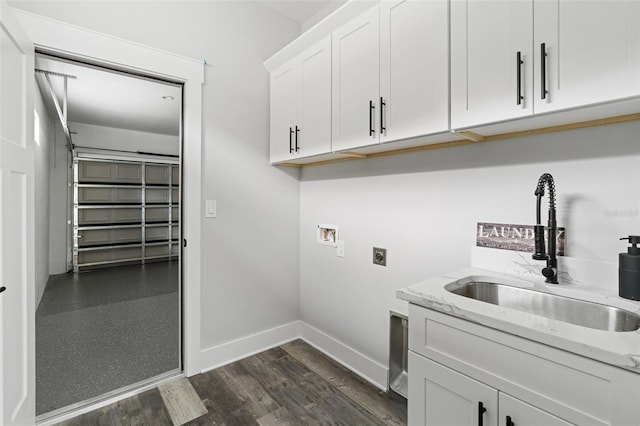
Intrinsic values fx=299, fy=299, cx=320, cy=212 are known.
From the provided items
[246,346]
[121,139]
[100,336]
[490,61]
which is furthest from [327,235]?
[121,139]

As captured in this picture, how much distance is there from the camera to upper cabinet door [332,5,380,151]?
1662mm

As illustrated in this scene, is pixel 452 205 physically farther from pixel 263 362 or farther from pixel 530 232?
pixel 263 362

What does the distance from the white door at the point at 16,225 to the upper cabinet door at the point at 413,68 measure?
168 cm

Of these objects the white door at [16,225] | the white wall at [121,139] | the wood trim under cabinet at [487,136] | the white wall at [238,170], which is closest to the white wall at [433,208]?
the wood trim under cabinet at [487,136]

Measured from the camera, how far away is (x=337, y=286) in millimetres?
2365

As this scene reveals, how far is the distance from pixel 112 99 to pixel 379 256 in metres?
4.13

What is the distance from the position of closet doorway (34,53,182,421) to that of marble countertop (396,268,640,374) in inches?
71.7

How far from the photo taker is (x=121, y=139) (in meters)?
5.63

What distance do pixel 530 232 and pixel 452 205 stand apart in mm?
392

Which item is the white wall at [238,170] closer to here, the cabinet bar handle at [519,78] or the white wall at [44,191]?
the cabinet bar handle at [519,78]

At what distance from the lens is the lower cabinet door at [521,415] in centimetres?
84

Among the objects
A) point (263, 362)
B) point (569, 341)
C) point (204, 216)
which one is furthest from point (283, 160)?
point (569, 341)

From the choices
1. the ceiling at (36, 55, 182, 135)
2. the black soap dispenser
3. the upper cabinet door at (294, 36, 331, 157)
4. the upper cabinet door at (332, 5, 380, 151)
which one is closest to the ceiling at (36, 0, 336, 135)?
the ceiling at (36, 55, 182, 135)

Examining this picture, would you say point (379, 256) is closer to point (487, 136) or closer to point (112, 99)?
point (487, 136)
